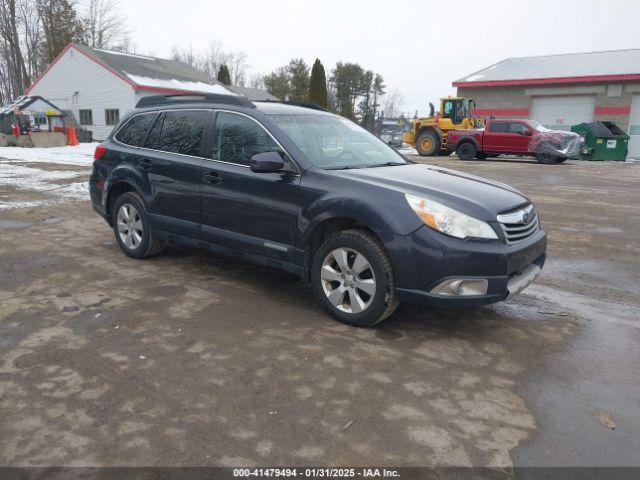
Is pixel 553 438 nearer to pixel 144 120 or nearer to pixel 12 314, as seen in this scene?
pixel 12 314

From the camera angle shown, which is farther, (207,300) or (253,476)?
(207,300)

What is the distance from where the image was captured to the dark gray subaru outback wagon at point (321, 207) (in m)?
3.72

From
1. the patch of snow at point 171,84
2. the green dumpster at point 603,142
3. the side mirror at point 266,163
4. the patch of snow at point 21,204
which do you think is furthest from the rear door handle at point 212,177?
the patch of snow at point 171,84

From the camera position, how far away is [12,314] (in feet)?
13.9

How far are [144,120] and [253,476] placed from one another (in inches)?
179

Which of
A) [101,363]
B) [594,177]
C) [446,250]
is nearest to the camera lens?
[101,363]

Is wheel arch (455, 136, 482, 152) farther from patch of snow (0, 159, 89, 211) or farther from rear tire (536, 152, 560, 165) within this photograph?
patch of snow (0, 159, 89, 211)

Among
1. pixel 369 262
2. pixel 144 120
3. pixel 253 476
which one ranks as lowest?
pixel 253 476

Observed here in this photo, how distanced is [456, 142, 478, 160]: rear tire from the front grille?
20.0 metres

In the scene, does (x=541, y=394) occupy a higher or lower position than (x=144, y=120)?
lower

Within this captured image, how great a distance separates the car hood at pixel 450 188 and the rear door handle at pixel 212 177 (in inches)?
46.8

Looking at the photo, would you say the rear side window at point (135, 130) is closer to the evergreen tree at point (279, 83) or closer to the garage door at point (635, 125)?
the garage door at point (635, 125)

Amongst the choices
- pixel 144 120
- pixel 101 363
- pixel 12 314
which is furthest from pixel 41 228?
pixel 101 363

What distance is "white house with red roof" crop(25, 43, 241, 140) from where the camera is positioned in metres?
Answer: 34.5
